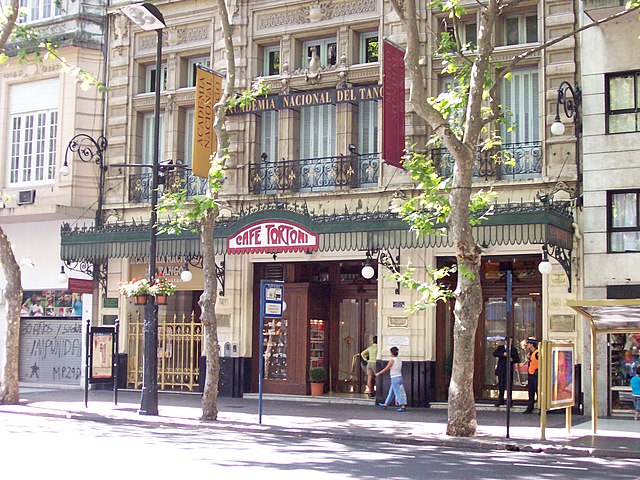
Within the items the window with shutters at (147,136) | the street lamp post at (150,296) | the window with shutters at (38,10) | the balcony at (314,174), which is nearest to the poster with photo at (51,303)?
the window with shutters at (147,136)

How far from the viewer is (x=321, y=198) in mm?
23766

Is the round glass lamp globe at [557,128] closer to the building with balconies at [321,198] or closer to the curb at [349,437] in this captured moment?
the building with balconies at [321,198]

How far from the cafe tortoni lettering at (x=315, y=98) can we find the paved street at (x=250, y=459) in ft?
31.0

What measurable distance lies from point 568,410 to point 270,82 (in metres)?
12.4

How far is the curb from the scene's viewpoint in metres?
14.9

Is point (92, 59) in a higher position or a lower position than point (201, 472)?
higher

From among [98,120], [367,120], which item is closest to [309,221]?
[367,120]

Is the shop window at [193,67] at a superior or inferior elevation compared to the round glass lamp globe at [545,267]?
superior

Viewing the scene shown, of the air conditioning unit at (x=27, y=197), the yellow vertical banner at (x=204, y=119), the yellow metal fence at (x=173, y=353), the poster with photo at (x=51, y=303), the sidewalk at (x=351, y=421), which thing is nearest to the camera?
the sidewalk at (x=351, y=421)

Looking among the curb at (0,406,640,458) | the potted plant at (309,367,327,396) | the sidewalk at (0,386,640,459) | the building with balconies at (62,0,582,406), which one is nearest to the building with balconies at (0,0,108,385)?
the building with balconies at (62,0,582,406)

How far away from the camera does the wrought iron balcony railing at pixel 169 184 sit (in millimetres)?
25823

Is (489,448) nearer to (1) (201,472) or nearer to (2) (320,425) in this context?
(2) (320,425)

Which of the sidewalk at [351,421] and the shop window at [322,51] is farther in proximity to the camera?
the shop window at [322,51]

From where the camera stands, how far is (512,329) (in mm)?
23016
